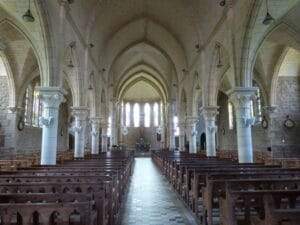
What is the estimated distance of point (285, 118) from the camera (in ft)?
74.9

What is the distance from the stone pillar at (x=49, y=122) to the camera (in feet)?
38.6

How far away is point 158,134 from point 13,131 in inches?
1154

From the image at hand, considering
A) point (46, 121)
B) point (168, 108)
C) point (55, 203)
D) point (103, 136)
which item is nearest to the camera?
point (55, 203)

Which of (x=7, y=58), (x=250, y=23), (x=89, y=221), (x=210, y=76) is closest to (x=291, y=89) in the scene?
(x=210, y=76)

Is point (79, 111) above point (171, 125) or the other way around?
the other way around

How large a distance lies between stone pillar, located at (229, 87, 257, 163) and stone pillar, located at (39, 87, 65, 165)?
7880mm

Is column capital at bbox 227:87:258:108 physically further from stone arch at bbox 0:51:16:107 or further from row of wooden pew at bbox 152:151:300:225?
stone arch at bbox 0:51:16:107

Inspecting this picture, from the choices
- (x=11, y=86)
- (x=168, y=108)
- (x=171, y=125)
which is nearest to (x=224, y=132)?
(x=171, y=125)

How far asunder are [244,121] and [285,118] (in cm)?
1217

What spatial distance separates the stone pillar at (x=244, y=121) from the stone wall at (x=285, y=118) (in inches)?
439

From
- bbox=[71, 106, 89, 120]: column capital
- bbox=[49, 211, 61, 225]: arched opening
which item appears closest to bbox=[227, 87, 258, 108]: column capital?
bbox=[71, 106, 89, 120]: column capital

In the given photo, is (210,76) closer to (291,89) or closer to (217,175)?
(291,89)

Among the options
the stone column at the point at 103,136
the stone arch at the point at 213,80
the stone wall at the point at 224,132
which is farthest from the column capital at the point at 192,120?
the stone column at the point at 103,136

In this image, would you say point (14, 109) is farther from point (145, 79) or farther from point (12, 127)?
point (145, 79)
